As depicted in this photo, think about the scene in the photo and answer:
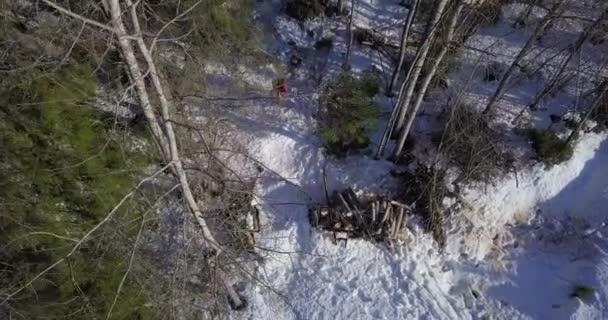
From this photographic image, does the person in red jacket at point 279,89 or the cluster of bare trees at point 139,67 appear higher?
the cluster of bare trees at point 139,67

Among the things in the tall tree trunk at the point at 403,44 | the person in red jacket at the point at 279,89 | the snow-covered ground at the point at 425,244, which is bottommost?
the snow-covered ground at the point at 425,244

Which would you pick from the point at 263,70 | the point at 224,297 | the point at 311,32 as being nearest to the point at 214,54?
the point at 263,70

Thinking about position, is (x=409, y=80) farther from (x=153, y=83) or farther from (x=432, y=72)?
(x=153, y=83)

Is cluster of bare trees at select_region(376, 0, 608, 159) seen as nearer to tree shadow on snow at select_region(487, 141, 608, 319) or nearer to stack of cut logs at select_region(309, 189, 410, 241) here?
stack of cut logs at select_region(309, 189, 410, 241)

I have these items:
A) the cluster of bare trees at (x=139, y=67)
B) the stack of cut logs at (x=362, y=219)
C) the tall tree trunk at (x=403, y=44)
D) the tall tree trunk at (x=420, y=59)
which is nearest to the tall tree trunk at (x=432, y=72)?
the tall tree trunk at (x=420, y=59)

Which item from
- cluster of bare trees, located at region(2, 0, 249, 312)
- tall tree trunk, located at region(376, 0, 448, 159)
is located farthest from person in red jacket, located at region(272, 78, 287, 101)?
cluster of bare trees, located at region(2, 0, 249, 312)

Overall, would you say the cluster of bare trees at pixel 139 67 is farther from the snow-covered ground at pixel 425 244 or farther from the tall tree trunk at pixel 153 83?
the snow-covered ground at pixel 425 244
